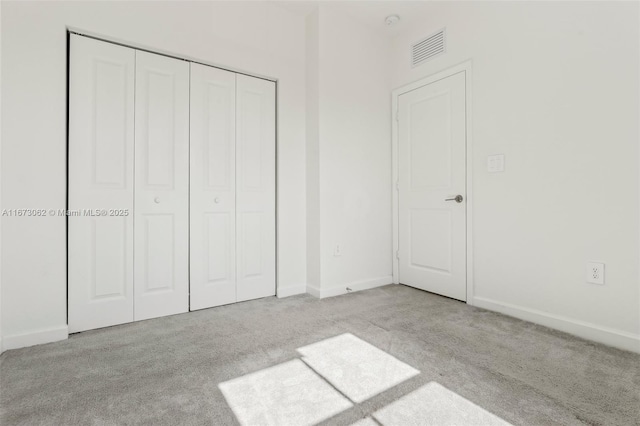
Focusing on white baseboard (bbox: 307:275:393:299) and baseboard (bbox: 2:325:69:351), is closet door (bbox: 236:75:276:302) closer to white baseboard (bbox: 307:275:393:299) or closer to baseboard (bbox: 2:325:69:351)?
white baseboard (bbox: 307:275:393:299)

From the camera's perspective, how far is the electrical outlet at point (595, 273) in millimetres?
1995

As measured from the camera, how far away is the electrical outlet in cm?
200

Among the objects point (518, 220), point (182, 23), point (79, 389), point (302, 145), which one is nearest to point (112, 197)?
point (79, 389)

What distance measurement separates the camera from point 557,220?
7.19ft

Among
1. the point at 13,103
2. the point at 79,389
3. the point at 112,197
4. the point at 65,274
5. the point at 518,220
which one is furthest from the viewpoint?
the point at 518,220

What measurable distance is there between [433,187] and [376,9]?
180 cm

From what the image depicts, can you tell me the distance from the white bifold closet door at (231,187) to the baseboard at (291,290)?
0.10m

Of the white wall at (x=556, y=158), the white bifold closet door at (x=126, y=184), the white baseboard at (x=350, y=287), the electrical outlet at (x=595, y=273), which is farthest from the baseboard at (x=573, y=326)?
the white bifold closet door at (x=126, y=184)

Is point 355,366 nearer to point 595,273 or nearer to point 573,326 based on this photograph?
point 573,326

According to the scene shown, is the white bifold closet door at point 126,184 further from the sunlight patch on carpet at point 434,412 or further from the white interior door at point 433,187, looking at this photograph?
the white interior door at point 433,187

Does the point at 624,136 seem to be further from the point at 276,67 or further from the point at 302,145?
the point at 276,67

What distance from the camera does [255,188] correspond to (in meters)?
2.88

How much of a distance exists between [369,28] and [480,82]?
136 centimetres

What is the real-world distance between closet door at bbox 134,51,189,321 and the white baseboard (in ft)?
3.73
